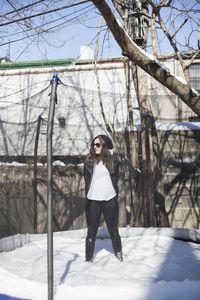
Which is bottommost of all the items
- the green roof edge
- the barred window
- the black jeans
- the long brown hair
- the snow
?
the snow

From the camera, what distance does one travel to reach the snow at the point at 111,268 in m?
2.49

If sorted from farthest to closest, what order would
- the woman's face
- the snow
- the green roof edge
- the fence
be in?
the green roof edge
the fence
the woman's face
the snow

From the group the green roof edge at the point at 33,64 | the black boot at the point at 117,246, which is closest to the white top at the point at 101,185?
the black boot at the point at 117,246

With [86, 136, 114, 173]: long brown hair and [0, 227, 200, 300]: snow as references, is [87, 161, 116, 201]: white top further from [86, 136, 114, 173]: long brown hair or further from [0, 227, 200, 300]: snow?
[0, 227, 200, 300]: snow

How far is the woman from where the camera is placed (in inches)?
138

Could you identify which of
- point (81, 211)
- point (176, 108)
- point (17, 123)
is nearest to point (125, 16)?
point (176, 108)

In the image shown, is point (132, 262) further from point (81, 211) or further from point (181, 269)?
point (81, 211)

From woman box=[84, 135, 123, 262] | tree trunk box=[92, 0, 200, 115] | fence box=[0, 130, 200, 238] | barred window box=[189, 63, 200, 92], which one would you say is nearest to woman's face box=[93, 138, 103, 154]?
woman box=[84, 135, 123, 262]

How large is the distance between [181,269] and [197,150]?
3018 mm

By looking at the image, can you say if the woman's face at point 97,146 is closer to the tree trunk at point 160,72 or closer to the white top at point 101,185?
the white top at point 101,185

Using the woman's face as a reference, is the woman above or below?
below

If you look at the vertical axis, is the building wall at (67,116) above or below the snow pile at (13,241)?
above

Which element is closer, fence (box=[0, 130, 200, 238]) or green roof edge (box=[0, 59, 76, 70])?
fence (box=[0, 130, 200, 238])

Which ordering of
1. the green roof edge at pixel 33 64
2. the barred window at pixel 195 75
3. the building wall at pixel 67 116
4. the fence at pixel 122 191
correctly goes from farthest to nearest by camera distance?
the green roof edge at pixel 33 64 < the barred window at pixel 195 75 < the building wall at pixel 67 116 < the fence at pixel 122 191
